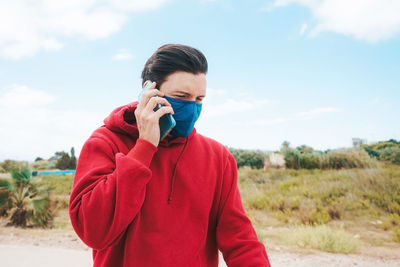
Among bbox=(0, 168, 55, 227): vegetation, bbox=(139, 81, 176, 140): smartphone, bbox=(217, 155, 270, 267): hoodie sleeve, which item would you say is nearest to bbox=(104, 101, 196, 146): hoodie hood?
bbox=(139, 81, 176, 140): smartphone

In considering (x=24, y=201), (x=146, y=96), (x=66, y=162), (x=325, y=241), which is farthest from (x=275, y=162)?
(x=66, y=162)

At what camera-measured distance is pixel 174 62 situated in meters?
1.55

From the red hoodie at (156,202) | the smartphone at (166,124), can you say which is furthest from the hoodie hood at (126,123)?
the smartphone at (166,124)

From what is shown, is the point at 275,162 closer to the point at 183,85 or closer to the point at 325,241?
the point at 325,241

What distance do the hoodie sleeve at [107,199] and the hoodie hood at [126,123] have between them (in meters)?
0.21

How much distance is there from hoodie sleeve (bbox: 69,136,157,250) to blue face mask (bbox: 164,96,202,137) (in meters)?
0.32

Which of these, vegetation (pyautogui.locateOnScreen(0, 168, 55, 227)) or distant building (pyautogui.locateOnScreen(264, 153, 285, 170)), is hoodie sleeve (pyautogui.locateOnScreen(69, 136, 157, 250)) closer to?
vegetation (pyautogui.locateOnScreen(0, 168, 55, 227))

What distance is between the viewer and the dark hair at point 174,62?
155 centimetres

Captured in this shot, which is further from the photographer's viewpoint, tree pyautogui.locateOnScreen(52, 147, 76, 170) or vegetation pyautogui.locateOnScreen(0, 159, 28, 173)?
tree pyautogui.locateOnScreen(52, 147, 76, 170)

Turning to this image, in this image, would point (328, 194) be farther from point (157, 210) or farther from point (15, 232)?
point (157, 210)

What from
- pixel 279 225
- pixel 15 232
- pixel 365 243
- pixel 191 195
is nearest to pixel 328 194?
pixel 279 225

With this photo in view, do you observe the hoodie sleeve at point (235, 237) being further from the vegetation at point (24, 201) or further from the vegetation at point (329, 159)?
the vegetation at point (329, 159)

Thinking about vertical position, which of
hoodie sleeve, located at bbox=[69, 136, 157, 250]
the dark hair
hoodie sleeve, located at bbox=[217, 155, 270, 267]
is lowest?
hoodie sleeve, located at bbox=[217, 155, 270, 267]

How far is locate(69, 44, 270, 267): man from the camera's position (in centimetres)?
128
